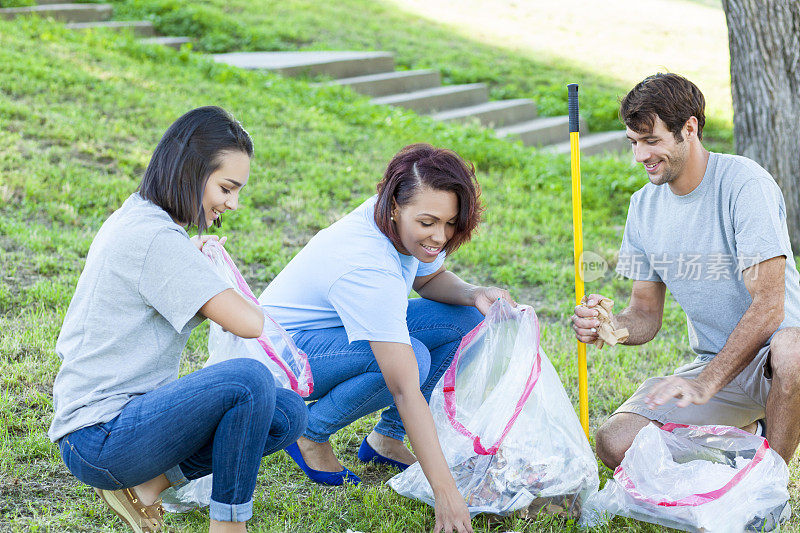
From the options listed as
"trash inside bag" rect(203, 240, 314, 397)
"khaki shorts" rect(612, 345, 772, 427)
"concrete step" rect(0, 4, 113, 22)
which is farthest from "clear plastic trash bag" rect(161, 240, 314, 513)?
"concrete step" rect(0, 4, 113, 22)

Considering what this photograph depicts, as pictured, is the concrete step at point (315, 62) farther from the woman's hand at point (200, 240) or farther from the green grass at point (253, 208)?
the woman's hand at point (200, 240)

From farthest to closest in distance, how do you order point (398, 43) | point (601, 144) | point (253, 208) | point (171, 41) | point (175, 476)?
point (398, 43), point (171, 41), point (601, 144), point (253, 208), point (175, 476)

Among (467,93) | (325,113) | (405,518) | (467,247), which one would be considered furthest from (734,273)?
(467,93)

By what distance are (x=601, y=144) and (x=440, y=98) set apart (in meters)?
1.71

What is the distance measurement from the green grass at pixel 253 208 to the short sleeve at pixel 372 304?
0.59m

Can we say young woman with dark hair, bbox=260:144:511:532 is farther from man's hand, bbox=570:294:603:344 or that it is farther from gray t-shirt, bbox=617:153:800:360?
gray t-shirt, bbox=617:153:800:360

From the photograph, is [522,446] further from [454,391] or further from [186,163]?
[186,163]

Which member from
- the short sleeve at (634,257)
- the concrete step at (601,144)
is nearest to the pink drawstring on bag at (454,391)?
the short sleeve at (634,257)

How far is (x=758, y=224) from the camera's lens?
2.58 metres

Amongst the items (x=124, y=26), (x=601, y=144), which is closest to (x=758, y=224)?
(x=601, y=144)

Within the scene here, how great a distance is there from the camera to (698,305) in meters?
2.78

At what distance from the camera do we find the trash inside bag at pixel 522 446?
246 cm

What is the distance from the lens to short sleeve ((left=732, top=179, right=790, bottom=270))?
2.55 meters

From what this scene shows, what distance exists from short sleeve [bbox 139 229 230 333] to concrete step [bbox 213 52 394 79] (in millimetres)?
6192
